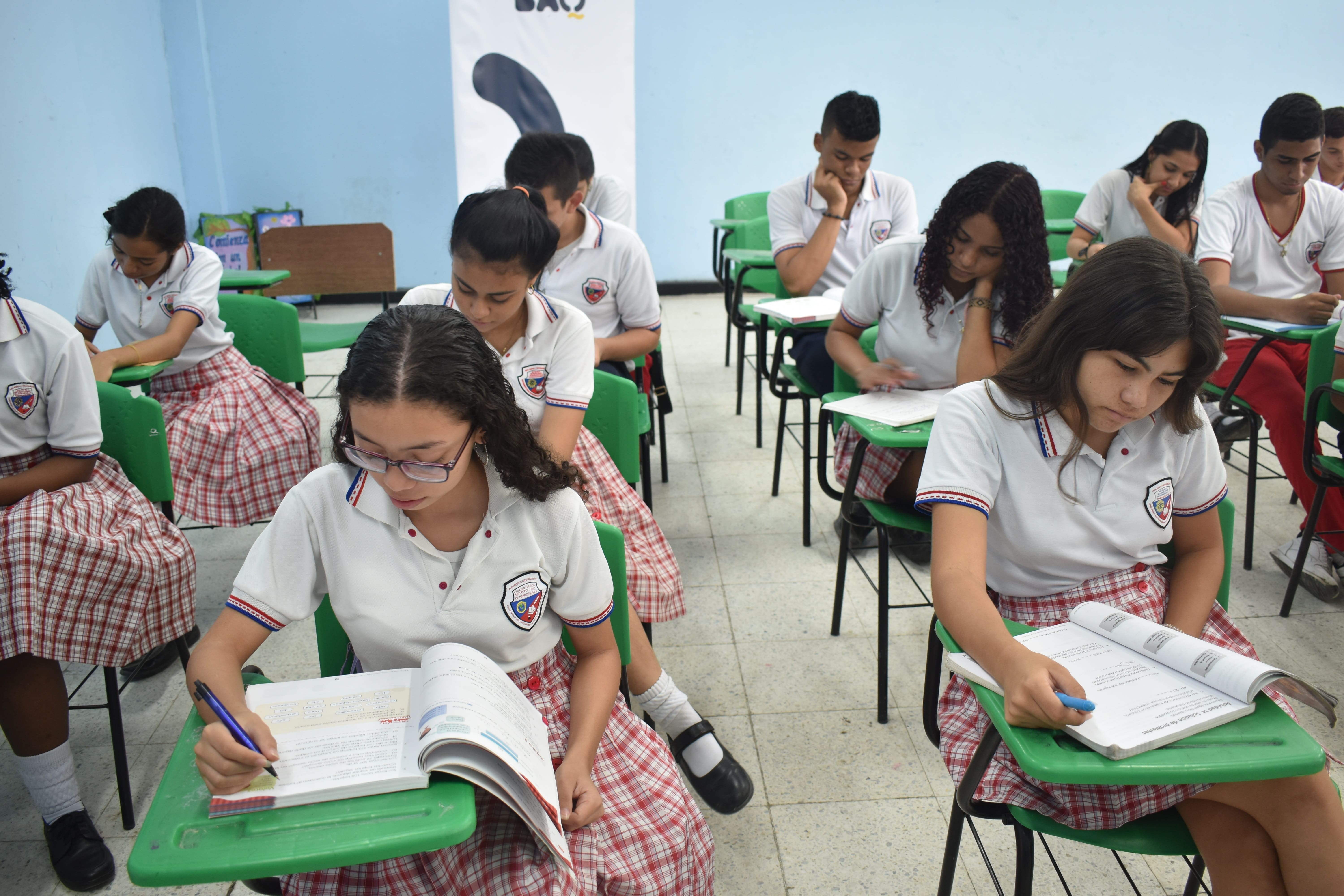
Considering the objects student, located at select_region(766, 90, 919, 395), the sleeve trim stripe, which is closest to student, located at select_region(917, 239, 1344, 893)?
the sleeve trim stripe

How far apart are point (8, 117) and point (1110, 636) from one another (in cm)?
439

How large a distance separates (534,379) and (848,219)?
179 cm

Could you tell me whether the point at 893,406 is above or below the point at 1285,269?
below

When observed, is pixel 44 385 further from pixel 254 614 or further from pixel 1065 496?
pixel 1065 496

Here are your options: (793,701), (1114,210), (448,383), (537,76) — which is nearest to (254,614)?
(448,383)

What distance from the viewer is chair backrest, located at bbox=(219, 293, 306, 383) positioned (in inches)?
108

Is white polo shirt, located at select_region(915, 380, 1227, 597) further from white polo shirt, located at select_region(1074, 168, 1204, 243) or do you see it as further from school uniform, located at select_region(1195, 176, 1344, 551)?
white polo shirt, located at select_region(1074, 168, 1204, 243)

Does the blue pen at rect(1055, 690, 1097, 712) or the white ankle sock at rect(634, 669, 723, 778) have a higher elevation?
the blue pen at rect(1055, 690, 1097, 712)

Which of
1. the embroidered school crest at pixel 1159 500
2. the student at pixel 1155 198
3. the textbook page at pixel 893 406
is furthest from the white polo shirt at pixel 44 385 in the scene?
the student at pixel 1155 198

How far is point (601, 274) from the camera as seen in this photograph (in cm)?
258

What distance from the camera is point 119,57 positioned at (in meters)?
4.65

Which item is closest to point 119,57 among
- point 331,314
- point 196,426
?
point 331,314

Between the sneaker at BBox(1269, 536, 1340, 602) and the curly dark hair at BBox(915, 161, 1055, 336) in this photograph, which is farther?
the sneaker at BBox(1269, 536, 1340, 602)

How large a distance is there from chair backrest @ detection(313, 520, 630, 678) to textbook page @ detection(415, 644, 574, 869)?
25cm
